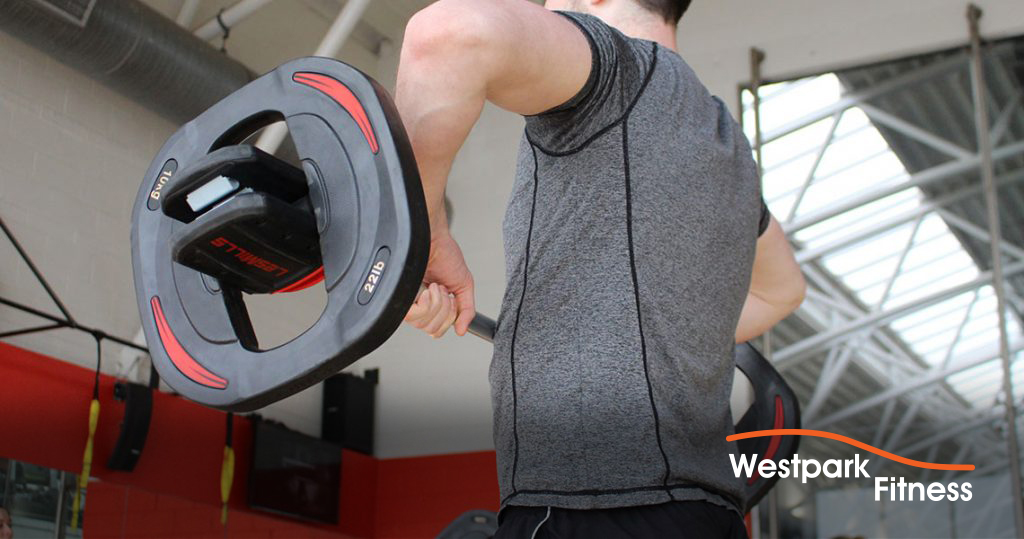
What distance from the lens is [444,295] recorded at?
1088mm

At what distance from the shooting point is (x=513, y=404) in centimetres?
98

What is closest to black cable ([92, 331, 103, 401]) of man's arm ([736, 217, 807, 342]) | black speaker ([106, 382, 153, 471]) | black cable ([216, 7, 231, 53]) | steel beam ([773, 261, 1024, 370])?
black speaker ([106, 382, 153, 471])

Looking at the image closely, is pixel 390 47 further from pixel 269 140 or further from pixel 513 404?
pixel 513 404

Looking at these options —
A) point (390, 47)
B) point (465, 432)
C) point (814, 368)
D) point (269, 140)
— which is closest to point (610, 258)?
point (269, 140)

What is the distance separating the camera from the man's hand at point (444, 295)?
106cm

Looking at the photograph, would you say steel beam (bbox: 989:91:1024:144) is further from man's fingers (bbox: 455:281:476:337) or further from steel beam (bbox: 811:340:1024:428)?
man's fingers (bbox: 455:281:476:337)

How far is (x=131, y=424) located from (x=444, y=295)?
419cm

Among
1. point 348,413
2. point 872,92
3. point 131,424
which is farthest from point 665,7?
point 348,413

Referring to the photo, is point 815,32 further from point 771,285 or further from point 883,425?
point 771,285

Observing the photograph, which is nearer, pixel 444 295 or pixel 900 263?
pixel 444 295

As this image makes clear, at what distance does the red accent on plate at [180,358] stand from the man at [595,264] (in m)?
0.23

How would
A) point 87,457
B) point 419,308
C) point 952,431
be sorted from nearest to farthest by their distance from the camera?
1. point 419,308
2. point 87,457
3. point 952,431

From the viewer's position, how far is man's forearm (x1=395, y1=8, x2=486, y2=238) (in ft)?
2.78

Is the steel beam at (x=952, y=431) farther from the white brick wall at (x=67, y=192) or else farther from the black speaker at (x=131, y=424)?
the white brick wall at (x=67, y=192)
